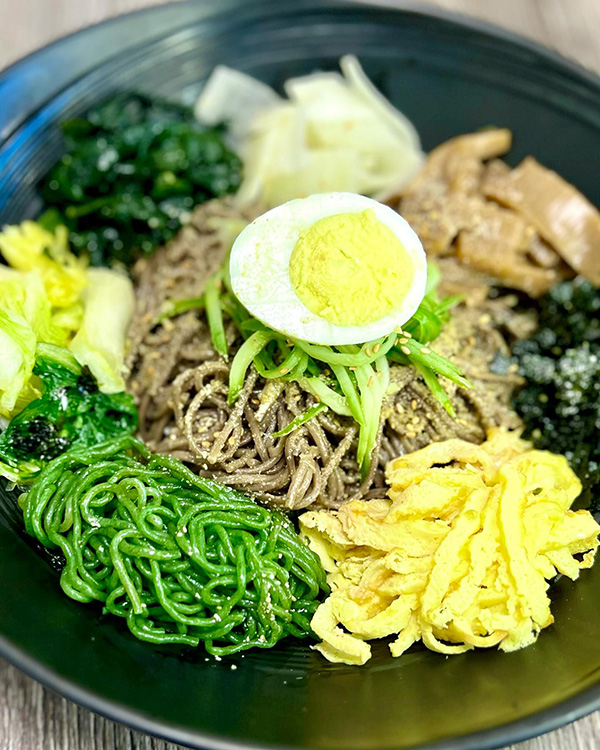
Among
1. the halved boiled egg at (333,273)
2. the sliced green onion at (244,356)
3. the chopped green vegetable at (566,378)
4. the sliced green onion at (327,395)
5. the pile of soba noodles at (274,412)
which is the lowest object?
the chopped green vegetable at (566,378)

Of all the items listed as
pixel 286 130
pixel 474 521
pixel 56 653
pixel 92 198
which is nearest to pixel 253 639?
pixel 56 653

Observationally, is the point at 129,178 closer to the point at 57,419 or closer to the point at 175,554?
the point at 57,419

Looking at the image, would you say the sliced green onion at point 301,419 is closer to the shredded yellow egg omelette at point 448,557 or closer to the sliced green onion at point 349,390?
the sliced green onion at point 349,390

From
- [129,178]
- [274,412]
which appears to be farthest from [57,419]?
[129,178]

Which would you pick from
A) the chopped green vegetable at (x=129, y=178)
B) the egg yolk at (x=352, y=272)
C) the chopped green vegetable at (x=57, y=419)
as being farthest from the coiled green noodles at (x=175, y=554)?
the chopped green vegetable at (x=129, y=178)

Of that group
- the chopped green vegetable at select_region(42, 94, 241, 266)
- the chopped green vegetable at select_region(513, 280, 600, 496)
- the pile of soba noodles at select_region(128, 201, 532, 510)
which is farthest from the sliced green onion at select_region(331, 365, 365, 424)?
the chopped green vegetable at select_region(42, 94, 241, 266)

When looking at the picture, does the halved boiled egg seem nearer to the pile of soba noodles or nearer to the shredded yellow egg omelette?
the pile of soba noodles
